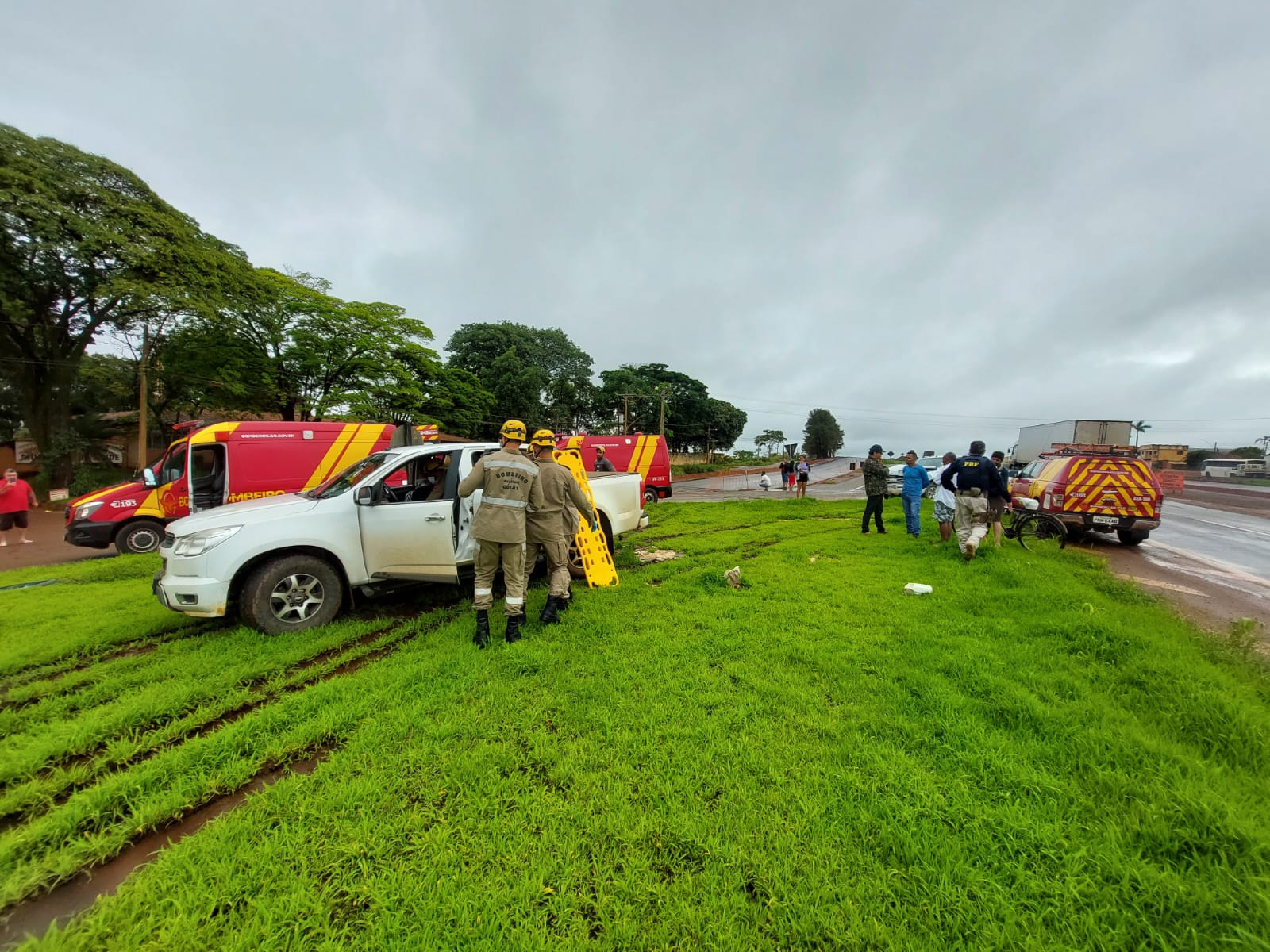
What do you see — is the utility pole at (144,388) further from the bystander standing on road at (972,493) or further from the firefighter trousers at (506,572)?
the bystander standing on road at (972,493)

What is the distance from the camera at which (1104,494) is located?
853cm

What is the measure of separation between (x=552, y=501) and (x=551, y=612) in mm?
1091

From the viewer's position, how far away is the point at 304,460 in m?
9.90

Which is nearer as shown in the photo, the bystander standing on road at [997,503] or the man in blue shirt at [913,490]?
the bystander standing on road at [997,503]

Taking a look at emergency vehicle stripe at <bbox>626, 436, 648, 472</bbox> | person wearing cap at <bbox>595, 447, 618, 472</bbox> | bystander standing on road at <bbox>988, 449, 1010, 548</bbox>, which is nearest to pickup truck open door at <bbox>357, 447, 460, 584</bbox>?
person wearing cap at <bbox>595, 447, 618, 472</bbox>

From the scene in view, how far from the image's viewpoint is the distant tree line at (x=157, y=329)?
16234 mm

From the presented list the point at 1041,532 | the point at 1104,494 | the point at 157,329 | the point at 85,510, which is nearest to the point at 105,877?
the point at 85,510

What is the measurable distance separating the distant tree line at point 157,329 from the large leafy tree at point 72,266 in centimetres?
5

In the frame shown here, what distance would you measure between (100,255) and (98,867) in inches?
1007

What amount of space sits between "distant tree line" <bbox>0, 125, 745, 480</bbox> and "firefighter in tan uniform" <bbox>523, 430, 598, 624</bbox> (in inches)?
366

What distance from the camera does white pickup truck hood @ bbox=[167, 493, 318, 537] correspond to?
390cm

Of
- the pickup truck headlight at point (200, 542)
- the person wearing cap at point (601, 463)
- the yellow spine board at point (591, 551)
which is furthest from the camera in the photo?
the person wearing cap at point (601, 463)

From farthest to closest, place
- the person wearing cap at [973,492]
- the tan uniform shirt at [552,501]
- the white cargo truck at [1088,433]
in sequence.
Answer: the white cargo truck at [1088,433] → the person wearing cap at [973,492] → the tan uniform shirt at [552,501]

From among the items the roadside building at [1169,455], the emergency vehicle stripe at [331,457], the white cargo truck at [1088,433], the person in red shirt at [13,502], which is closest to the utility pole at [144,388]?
the person in red shirt at [13,502]
